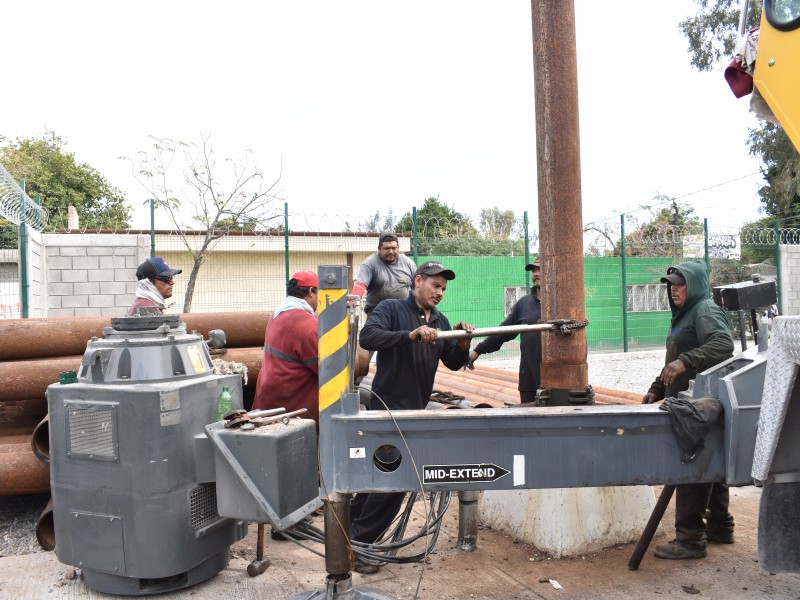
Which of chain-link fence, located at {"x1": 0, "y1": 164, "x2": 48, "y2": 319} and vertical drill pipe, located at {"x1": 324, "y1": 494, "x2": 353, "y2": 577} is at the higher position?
chain-link fence, located at {"x1": 0, "y1": 164, "x2": 48, "y2": 319}

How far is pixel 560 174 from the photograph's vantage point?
388cm

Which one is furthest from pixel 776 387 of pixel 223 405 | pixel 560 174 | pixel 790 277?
pixel 790 277

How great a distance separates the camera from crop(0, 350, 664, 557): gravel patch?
4.93 metres

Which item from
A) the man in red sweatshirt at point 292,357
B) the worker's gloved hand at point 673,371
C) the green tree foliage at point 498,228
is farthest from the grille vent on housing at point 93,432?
the green tree foliage at point 498,228

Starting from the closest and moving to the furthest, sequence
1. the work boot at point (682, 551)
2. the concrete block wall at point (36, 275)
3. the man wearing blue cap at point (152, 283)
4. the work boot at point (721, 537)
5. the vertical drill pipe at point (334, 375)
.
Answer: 1. the vertical drill pipe at point (334, 375)
2. the work boot at point (682, 551)
3. the work boot at point (721, 537)
4. the man wearing blue cap at point (152, 283)
5. the concrete block wall at point (36, 275)

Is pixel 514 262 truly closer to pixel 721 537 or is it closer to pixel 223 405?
pixel 721 537

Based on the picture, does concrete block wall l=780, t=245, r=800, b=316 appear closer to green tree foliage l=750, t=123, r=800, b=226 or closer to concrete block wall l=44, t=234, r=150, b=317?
green tree foliage l=750, t=123, r=800, b=226

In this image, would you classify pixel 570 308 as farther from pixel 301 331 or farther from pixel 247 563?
pixel 247 563

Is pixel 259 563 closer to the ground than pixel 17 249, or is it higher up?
closer to the ground

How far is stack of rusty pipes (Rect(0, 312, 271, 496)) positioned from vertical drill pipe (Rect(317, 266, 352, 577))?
279 centimetres

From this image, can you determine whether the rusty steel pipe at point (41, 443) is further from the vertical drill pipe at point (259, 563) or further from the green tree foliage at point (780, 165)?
the green tree foliage at point (780, 165)

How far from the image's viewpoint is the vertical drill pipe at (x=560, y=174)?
12.7 feet

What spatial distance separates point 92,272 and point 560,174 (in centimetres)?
726

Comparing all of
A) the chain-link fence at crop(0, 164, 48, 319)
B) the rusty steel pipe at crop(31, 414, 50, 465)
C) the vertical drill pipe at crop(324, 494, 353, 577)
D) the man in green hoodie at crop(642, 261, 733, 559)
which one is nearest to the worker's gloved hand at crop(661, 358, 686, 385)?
the man in green hoodie at crop(642, 261, 733, 559)
